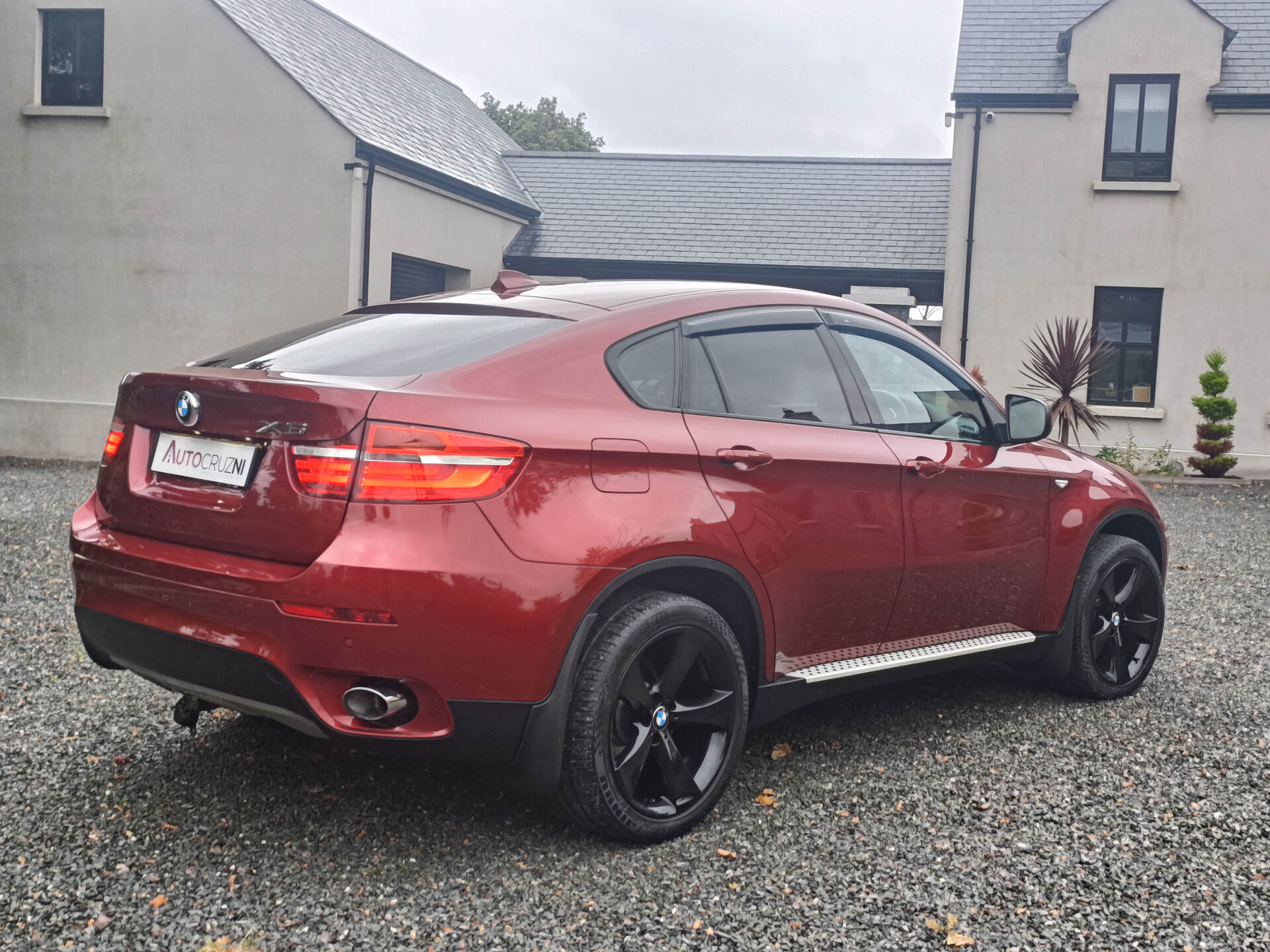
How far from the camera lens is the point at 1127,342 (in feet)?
54.9

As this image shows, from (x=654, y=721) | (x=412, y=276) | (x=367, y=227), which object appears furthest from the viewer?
(x=412, y=276)

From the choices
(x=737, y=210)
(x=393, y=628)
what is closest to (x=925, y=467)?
(x=393, y=628)

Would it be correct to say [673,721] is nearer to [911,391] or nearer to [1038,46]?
[911,391]

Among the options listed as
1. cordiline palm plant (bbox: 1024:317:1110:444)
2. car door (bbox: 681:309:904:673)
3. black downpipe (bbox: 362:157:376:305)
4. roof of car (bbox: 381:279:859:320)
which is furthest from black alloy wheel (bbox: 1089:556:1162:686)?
black downpipe (bbox: 362:157:376:305)

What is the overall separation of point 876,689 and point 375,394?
2.90 metres

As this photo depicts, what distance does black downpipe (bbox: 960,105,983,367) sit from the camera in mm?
16781

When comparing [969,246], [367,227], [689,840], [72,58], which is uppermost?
[72,58]

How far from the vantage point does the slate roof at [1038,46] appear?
16.5 meters

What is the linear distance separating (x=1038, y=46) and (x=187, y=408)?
17.6 meters

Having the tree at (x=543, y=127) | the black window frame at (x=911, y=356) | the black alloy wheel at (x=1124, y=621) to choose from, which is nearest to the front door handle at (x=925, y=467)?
the black window frame at (x=911, y=356)

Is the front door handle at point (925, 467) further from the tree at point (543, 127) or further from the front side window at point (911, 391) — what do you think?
the tree at point (543, 127)

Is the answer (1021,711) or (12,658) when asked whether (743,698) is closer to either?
(1021,711)

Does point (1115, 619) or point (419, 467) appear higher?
point (419, 467)

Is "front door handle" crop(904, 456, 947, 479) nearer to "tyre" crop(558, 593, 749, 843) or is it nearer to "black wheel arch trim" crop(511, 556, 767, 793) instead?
"tyre" crop(558, 593, 749, 843)
